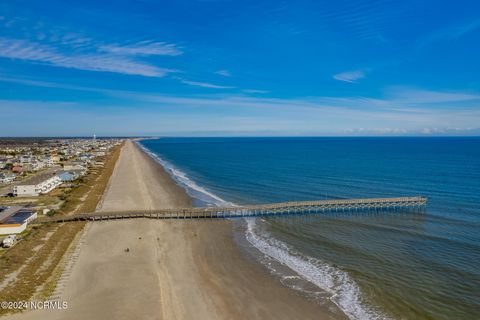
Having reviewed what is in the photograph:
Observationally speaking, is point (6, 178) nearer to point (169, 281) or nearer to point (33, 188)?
point (33, 188)

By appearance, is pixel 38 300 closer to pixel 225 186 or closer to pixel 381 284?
pixel 381 284

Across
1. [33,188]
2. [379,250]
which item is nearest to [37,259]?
[379,250]

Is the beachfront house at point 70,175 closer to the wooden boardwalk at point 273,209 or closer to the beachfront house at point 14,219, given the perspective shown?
the beachfront house at point 14,219

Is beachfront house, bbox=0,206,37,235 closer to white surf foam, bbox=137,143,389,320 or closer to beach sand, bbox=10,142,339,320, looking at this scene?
beach sand, bbox=10,142,339,320

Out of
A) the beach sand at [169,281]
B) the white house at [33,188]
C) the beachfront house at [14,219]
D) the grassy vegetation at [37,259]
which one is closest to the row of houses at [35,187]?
the white house at [33,188]

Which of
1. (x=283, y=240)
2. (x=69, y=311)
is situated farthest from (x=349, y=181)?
(x=69, y=311)

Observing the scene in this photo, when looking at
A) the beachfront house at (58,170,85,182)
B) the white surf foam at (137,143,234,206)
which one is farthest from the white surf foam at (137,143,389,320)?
the beachfront house at (58,170,85,182)
